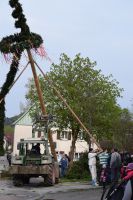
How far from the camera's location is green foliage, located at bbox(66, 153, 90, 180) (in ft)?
90.3

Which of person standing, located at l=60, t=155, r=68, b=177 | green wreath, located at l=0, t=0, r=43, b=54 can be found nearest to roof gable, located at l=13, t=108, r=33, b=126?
person standing, located at l=60, t=155, r=68, b=177

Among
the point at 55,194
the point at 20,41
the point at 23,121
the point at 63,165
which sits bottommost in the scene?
the point at 55,194

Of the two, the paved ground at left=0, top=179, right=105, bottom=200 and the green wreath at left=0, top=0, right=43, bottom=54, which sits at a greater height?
the green wreath at left=0, top=0, right=43, bottom=54

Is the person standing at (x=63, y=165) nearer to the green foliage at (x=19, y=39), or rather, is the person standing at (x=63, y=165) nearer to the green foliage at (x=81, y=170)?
the green foliage at (x=81, y=170)

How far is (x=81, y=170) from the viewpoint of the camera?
27.8m

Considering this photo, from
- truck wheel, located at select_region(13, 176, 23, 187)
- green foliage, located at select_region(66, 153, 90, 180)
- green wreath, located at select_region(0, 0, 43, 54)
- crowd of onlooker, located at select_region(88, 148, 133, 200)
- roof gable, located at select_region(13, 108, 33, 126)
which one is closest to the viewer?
crowd of onlooker, located at select_region(88, 148, 133, 200)

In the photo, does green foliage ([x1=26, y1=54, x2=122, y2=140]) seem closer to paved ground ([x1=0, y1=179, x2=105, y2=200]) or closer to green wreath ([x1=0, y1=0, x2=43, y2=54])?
green wreath ([x1=0, y1=0, x2=43, y2=54])

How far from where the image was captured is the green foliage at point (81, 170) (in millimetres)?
27531

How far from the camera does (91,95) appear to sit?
143ft

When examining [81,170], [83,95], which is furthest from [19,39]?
[83,95]

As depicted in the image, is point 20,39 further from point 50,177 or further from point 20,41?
point 50,177

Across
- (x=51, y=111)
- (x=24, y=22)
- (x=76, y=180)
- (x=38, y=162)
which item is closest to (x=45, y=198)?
(x=38, y=162)

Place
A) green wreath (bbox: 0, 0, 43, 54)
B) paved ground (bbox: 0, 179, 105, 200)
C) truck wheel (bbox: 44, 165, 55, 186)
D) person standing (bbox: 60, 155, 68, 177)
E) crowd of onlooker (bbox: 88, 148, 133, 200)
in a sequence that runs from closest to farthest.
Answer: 1. paved ground (bbox: 0, 179, 105, 200)
2. crowd of onlooker (bbox: 88, 148, 133, 200)
3. truck wheel (bbox: 44, 165, 55, 186)
4. green wreath (bbox: 0, 0, 43, 54)
5. person standing (bbox: 60, 155, 68, 177)

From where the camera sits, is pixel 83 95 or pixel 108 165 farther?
pixel 83 95
